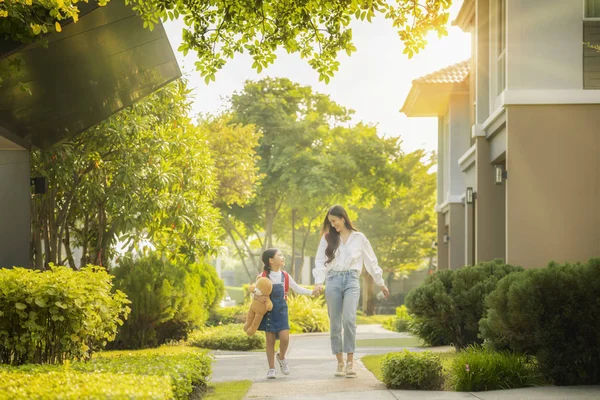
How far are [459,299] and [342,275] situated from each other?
247 centimetres

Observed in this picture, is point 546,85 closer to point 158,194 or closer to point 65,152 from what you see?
point 158,194

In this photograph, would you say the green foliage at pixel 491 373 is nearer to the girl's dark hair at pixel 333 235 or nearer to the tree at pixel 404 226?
the girl's dark hair at pixel 333 235

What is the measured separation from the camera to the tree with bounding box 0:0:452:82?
8398mm

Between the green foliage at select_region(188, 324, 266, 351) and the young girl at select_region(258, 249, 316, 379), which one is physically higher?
the young girl at select_region(258, 249, 316, 379)

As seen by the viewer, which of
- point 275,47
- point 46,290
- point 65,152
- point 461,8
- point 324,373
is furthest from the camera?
point 461,8

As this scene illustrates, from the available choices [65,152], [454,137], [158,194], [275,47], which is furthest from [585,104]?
[454,137]

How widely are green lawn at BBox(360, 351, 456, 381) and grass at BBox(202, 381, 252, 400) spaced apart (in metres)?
1.53

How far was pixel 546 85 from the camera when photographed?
42.9ft

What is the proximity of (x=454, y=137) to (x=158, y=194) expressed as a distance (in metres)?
11.6

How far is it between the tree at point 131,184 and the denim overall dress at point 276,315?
354 cm

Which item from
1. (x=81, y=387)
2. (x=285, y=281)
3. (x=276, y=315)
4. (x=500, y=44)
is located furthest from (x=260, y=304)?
(x=500, y=44)

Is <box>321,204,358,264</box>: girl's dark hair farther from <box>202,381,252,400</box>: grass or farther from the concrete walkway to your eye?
<box>202,381,252,400</box>: grass

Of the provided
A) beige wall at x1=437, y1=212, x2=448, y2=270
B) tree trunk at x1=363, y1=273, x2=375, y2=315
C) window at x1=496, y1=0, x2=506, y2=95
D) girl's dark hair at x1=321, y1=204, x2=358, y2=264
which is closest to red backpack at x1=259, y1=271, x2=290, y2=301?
girl's dark hair at x1=321, y1=204, x2=358, y2=264

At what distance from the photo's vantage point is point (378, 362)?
454 inches
